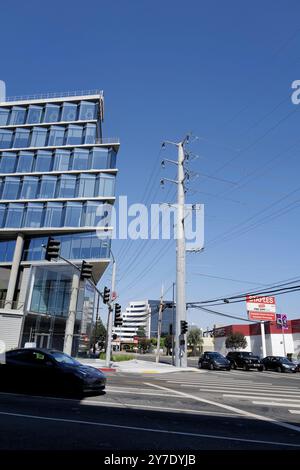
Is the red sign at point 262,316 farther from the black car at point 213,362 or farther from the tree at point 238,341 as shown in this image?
the black car at point 213,362

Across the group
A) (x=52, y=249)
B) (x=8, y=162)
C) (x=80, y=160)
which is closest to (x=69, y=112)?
(x=80, y=160)

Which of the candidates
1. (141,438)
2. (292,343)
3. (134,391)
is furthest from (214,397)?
(292,343)

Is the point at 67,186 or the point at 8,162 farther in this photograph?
the point at 8,162

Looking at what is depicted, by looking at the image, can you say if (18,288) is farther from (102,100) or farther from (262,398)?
(262,398)

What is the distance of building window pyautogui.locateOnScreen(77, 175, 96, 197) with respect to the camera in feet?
156

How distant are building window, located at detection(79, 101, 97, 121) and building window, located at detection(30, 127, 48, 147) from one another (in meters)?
5.31

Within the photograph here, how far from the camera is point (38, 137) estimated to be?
2036 inches

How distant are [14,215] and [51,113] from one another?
609 inches

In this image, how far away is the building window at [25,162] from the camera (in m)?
49.8

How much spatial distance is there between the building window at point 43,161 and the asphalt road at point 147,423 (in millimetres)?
41612

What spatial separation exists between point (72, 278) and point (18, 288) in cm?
695

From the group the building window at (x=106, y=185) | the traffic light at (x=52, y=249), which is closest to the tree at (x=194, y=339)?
the building window at (x=106, y=185)

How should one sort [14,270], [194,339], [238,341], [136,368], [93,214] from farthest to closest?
[194,339]
[238,341]
[93,214]
[14,270]
[136,368]

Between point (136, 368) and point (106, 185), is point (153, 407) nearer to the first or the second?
point (136, 368)
